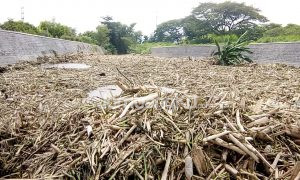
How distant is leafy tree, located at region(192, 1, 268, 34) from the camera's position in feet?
91.6

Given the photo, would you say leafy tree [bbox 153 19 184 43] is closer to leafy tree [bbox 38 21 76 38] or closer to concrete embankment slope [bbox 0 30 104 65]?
leafy tree [bbox 38 21 76 38]

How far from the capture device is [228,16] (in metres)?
28.6

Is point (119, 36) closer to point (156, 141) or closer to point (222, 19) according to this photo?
point (222, 19)

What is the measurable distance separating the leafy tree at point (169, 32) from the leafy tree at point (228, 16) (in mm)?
10026

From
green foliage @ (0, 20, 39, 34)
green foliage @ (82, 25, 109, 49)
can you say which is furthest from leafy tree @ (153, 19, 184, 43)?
green foliage @ (0, 20, 39, 34)

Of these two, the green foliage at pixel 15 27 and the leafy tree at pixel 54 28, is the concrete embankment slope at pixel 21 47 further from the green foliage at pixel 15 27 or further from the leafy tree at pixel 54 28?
the leafy tree at pixel 54 28

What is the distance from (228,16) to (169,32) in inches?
570

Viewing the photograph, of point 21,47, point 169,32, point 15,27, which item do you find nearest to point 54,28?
point 15,27

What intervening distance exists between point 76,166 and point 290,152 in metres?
1.04

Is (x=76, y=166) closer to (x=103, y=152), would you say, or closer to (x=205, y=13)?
(x=103, y=152)

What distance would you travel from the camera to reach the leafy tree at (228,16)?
2792 cm

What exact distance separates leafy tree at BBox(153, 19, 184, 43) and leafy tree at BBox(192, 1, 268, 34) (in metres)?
10.0

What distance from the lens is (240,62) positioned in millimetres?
8117

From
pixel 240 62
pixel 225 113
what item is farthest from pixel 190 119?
pixel 240 62
